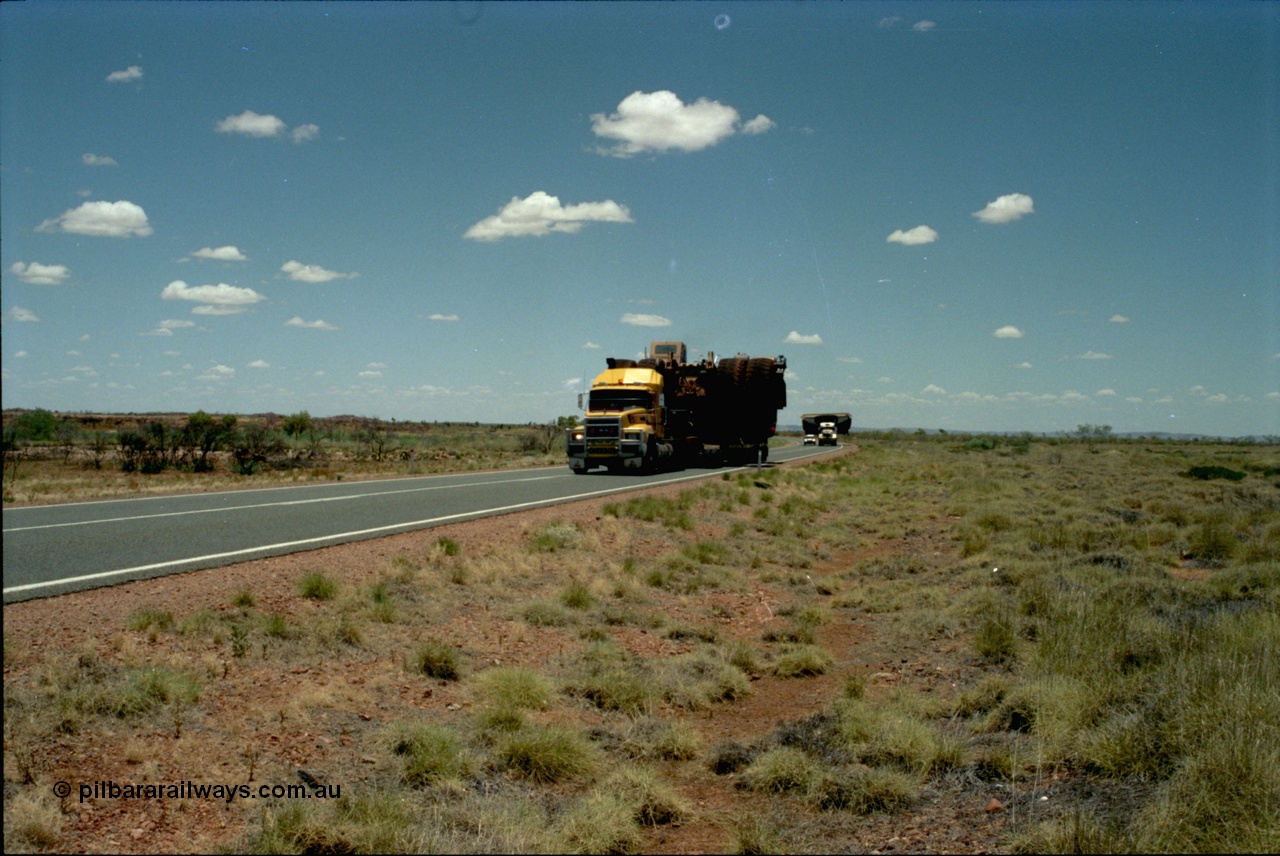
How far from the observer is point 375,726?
7.66m

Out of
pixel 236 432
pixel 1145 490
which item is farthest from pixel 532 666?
pixel 236 432

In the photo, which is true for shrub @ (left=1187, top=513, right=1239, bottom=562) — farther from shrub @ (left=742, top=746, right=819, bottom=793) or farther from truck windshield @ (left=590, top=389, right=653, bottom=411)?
truck windshield @ (left=590, top=389, right=653, bottom=411)

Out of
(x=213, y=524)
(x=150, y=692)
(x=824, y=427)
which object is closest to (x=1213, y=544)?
(x=150, y=692)

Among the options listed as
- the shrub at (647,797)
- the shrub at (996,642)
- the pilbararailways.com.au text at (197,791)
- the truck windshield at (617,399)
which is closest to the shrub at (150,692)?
the pilbararailways.com.au text at (197,791)

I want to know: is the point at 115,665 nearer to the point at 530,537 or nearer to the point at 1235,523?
the point at 530,537

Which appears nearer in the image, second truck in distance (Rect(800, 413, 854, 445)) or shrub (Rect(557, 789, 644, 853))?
shrub (Rect(557, 789, 644, 853))

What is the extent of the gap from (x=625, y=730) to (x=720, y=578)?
7.75m

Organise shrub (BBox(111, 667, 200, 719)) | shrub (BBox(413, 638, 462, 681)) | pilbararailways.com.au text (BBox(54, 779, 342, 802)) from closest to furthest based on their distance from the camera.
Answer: pilbararailways.com.au text (BBox(54, 779, 342, 802)) < shrub (BBox(111, 667, 200, 719)) < shrub (BBox(413, 638, 462, 681))

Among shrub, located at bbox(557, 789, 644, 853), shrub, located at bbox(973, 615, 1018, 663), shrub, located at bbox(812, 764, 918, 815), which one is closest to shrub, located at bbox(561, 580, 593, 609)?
shrub, located at bbox(973, 615, 1018, 663)

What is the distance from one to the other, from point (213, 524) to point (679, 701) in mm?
10158

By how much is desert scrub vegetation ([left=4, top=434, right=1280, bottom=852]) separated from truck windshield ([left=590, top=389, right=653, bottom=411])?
63.2 ft

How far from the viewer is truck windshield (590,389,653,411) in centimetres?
3528

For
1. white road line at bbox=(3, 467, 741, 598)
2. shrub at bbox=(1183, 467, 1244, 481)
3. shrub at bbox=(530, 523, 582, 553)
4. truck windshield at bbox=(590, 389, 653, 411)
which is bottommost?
shrub at bbox=(530, 523, 582, 553)

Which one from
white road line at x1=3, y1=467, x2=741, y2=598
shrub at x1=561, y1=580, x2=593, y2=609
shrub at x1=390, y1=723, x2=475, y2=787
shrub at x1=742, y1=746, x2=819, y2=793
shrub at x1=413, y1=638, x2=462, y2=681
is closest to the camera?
shrub at x1=390, y1=723, x2=475, y2=787
